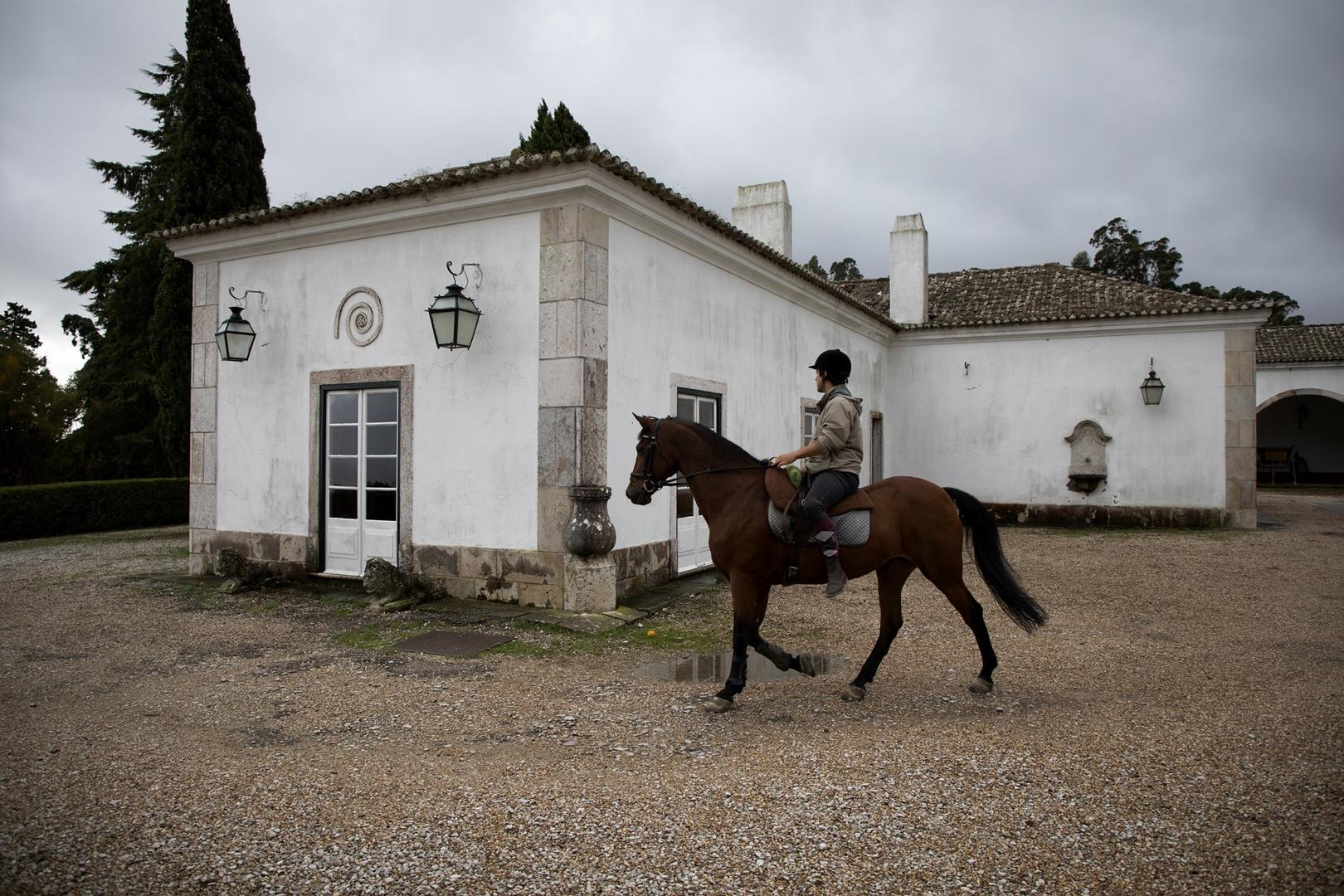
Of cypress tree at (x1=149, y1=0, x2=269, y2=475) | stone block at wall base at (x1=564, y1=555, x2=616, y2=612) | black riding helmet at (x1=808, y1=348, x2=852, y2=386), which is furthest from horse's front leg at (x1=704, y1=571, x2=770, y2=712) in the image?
cypress tree at (x1=149, y1=0, x2=269, y2=475)

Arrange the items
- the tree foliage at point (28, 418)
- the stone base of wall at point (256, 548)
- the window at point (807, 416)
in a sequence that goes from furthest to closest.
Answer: the tree foliage at point (28, 418), the window at point (807, 416), the stone base of wall at point (256, 548)

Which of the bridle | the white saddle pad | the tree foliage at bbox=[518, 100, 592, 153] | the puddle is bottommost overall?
the puddle

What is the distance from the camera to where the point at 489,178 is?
680cm

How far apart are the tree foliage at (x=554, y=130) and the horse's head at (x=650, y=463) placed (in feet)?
39.5

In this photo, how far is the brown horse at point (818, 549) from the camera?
430 cm

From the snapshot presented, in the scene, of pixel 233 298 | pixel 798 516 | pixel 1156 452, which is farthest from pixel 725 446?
pixel 1156 452

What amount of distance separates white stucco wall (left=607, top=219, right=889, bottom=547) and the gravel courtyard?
1517 mm

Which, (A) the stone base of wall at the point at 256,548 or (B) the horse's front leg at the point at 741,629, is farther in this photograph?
(A) the stone base of wall at the point at 256,548

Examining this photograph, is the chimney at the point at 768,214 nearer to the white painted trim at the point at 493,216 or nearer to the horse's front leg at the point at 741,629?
the white painted trim at the point at 493,216

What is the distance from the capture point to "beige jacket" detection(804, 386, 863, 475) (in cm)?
423

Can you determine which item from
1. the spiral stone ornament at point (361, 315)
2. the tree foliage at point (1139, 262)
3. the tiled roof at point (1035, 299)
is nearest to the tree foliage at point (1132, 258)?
the tree foliage at point (1139, 262)

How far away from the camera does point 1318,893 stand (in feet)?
7.80

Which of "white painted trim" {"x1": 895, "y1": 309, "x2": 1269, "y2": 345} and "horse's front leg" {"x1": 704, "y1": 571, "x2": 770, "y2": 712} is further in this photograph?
"white painted trim" {"x1": 895, "y1": 309, "x2": 1269, "y2": 345}

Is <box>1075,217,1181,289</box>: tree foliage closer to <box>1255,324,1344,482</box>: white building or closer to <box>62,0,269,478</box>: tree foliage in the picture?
<box>1255,324,1344,482</box>: white building
